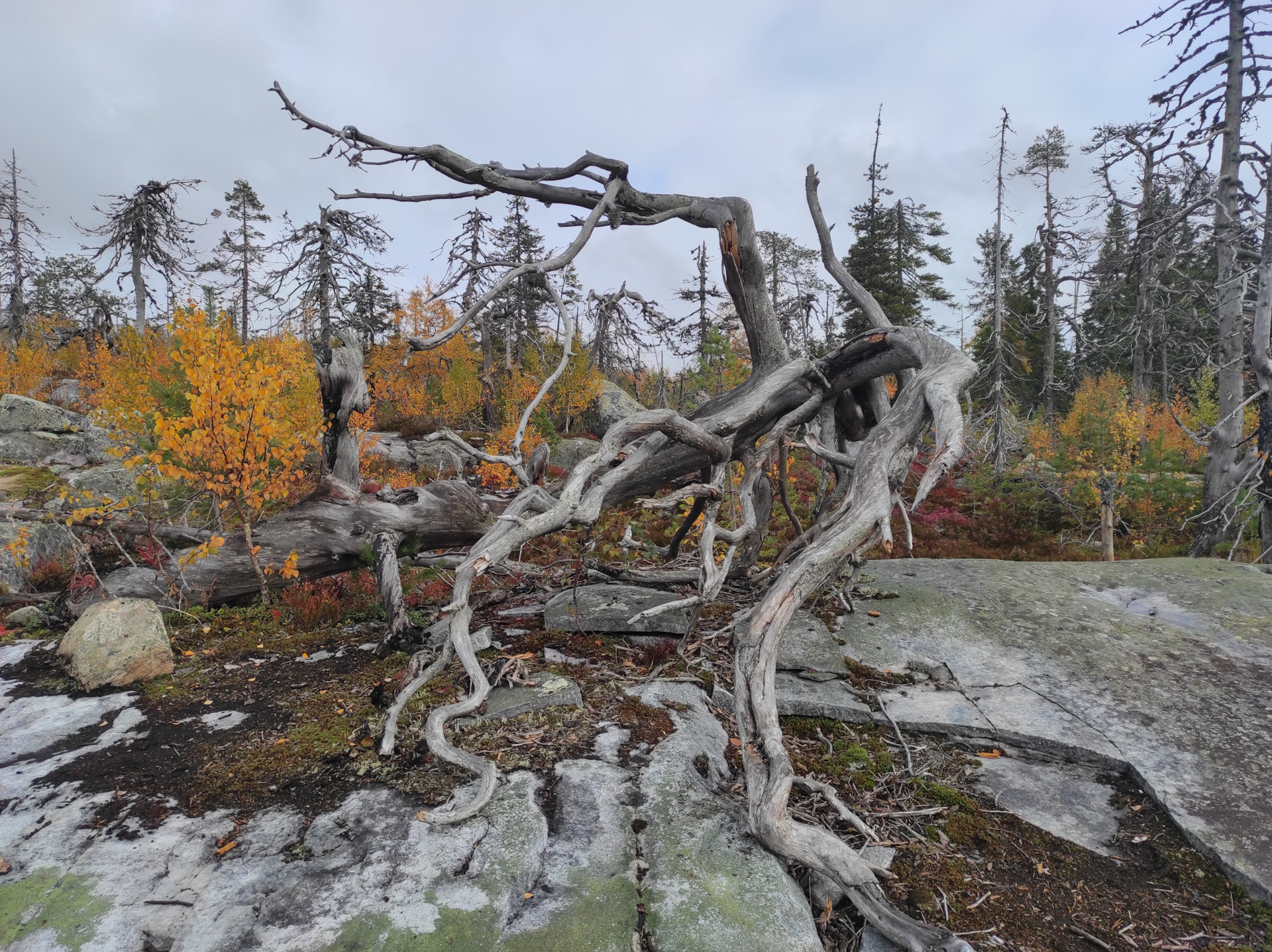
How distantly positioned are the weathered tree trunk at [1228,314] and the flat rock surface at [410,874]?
9.31 metres

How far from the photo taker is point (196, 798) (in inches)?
112

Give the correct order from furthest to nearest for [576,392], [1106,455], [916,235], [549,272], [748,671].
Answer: [916,235]
[576,392]
[1106,455]
[549,272]
[748,671]

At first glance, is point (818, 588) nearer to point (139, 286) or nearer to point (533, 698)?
point (533, 698)

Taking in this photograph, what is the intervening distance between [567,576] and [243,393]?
153 inches

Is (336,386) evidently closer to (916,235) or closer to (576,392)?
(576,392)

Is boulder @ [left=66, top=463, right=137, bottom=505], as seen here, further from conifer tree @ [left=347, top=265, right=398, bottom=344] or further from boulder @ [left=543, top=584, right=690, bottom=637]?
boulder @ [left=543, top=584, right=690, bottom=637]

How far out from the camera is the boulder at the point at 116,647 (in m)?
4.14

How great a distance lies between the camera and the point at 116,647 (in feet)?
13.9

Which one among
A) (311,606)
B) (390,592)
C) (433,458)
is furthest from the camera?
(433,458)

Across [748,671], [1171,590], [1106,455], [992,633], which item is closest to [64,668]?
[748,671]

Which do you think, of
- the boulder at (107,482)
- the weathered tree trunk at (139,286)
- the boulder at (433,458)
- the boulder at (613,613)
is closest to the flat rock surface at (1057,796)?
the boulder at (613,613)

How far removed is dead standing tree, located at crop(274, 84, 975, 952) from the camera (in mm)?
2451

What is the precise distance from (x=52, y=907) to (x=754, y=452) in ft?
14.2

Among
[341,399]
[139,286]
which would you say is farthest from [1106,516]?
[139,286]
